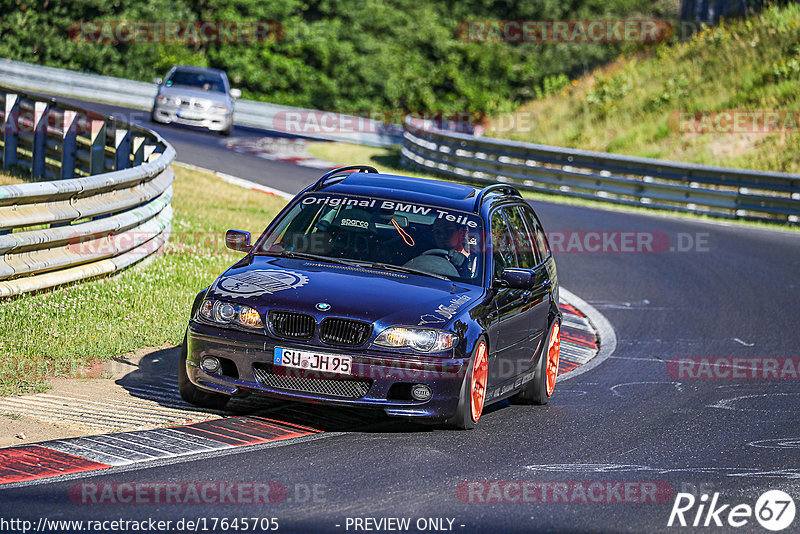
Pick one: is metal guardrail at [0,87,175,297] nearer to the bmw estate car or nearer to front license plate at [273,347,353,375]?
the bmw estate car

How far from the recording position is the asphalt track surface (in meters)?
5.74

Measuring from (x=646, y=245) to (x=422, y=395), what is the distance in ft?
44.2

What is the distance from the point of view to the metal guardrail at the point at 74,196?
9.89 metres

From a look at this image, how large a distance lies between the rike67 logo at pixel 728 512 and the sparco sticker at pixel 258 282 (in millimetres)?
2739

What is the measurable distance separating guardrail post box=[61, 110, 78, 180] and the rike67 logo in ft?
41.0

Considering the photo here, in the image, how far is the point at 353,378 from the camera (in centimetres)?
724

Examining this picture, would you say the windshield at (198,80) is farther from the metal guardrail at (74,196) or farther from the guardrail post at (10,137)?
the guardrail post at (10,137)

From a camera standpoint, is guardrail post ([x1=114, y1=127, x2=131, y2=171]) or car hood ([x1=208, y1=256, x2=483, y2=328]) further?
guardrail post ([x1=114, y1=127, x2=131, y2=171])

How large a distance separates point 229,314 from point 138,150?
8908mm

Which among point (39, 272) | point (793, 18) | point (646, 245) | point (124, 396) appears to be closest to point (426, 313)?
point (124, 396)

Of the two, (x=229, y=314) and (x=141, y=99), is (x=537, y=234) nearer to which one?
(x=229, y=314)

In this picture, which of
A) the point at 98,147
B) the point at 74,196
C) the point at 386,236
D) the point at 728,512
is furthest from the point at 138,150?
the point at 728,512

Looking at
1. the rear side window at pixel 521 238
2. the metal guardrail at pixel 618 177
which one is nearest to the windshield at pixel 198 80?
the metal guardrail at pixel 618 177

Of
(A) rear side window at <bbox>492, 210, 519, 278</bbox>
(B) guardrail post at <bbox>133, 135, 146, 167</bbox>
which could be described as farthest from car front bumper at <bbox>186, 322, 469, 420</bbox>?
(B) guardrail post at <bbox>133, 135, 146, 167</bbox>
